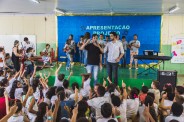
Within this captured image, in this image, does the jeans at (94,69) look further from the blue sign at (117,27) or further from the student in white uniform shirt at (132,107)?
the blue sign at (117,27)

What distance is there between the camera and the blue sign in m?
13.0

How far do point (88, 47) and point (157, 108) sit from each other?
3.50 meters

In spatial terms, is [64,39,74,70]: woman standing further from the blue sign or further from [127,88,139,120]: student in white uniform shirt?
[127,88,139,120]: student in white uniform shirt

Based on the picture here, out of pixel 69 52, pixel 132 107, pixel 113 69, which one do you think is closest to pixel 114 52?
pixel 113 69

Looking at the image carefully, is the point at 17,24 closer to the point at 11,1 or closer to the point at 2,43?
the point at 2,43

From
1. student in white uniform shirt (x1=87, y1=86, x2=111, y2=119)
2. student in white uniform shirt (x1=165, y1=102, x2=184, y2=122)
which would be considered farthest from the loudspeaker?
student in white uniform shirt (x1=165, y1=102, x2=184, y2=122)

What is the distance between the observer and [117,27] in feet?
43.7

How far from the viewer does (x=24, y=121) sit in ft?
12.4

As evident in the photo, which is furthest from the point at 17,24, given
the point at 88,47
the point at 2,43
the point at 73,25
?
the point at 88,47

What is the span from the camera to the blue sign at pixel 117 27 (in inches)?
511

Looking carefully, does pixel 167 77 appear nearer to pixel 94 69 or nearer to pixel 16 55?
pixel 94 69

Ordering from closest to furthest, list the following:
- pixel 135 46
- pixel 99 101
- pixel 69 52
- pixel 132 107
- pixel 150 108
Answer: pixel 150 108 → pixel 99 101 → pixel 132 107 → pixel 69 52 → pixel 135 46

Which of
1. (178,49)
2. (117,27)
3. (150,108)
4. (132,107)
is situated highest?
(117,27)

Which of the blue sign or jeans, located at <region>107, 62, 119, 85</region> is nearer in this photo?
jeans, located at <region>107, 62, 119, 85</region>
